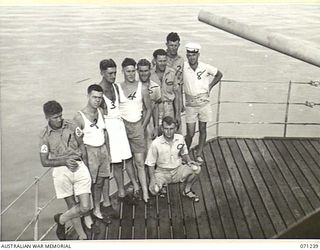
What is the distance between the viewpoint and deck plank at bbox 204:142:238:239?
1372 mm

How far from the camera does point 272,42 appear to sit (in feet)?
3.83

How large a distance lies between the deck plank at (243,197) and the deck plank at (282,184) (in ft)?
0.44

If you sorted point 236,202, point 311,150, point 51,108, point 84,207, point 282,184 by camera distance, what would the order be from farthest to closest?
1. point 311,150
2. point 282,184
3. point 236,202
4. point 84,207
5. point 51,108

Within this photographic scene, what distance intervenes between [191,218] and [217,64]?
276 centimetres

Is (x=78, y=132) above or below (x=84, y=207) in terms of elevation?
above

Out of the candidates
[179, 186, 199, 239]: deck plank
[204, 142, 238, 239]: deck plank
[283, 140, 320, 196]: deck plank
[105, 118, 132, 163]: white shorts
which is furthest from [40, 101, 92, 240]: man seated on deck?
[283, 140, 320, 196]: deck plank

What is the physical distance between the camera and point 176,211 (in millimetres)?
1466

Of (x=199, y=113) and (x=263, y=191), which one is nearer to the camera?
(x=263, y=191)

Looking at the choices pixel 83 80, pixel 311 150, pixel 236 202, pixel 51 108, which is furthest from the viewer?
pixel 83 80

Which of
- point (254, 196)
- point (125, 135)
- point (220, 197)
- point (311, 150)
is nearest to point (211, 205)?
point (220, 197)

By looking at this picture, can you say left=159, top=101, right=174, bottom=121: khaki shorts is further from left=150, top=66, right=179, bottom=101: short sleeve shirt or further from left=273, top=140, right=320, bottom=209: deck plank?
left=273, top=140, right=320, bottom=209: deck plank

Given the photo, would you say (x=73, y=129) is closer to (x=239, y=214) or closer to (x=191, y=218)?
(x=191, y=218)

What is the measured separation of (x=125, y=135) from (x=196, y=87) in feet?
1.22

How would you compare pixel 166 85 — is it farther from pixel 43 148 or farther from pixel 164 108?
pixel 43 148
